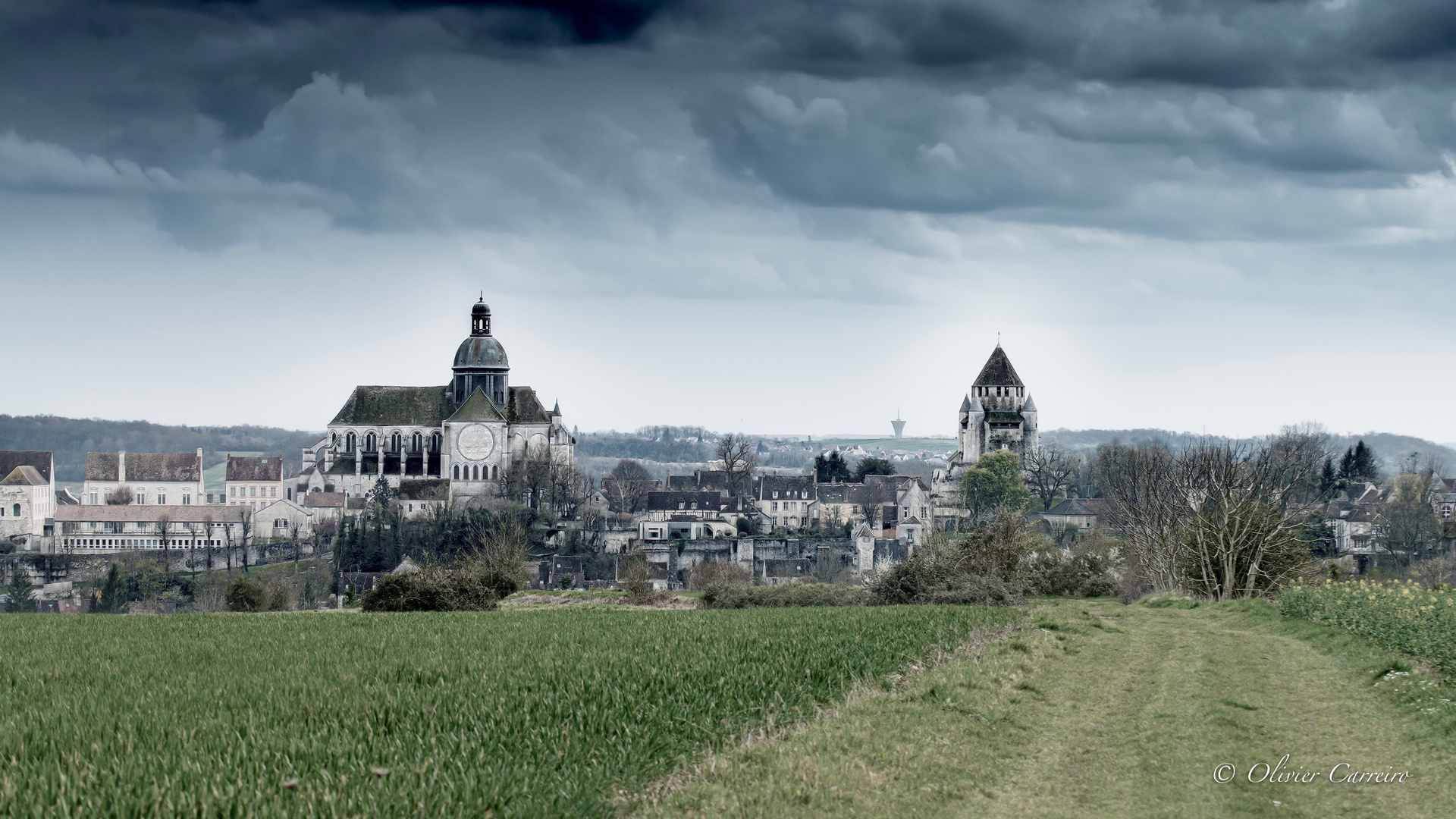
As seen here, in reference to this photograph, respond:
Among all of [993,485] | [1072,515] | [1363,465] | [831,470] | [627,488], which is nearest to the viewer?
[1072,515]

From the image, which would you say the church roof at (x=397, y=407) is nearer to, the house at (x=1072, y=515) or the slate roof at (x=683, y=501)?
the slate roof at (x=683, y=501)

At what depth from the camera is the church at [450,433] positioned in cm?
10944

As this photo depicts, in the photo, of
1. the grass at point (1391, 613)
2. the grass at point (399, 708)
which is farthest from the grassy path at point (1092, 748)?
the grass at point (399, 708)

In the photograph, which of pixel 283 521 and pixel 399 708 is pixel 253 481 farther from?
pixel 399 708

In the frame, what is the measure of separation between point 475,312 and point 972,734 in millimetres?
106220

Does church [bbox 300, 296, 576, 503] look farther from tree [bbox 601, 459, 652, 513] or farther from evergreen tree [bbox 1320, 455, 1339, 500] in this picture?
evergreen tree [bbox 1320, 455, 1339, 500]

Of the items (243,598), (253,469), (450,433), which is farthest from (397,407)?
(243,598)

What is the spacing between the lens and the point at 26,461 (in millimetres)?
116438

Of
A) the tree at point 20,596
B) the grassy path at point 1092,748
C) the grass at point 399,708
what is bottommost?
the tree at point 20,596

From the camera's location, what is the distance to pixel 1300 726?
13094 millimetres

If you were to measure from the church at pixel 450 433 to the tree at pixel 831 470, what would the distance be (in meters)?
27.5

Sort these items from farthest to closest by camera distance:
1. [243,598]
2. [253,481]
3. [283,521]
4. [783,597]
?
[253,481]
[283,521]
[243,598]
[783,597]

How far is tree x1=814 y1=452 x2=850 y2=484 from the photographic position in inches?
5094

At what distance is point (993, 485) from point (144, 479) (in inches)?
3467
